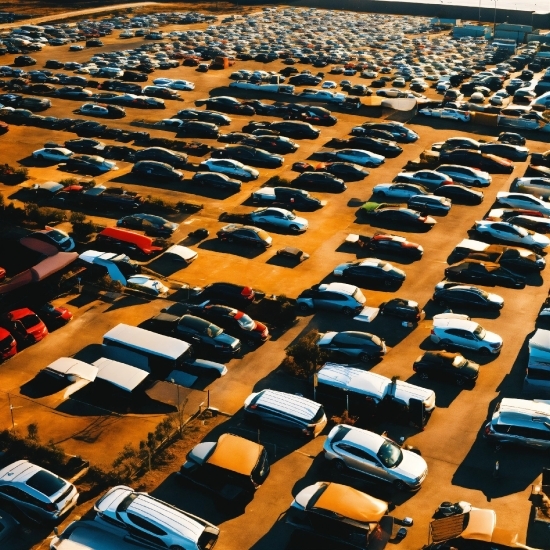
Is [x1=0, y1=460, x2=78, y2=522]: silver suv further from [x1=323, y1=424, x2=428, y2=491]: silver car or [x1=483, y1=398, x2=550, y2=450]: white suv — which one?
[x1=483, y1=398, x2=550, y2=450]: white suv

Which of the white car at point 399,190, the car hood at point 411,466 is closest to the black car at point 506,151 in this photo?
the white car at point 399,190

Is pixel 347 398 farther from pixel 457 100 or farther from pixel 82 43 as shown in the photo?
pixel 82 43

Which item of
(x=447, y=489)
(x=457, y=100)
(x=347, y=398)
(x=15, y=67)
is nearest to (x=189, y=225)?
(x=347, y=398)

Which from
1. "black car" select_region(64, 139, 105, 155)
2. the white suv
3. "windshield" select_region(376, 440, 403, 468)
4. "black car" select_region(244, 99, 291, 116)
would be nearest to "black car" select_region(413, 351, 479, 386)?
the white suv

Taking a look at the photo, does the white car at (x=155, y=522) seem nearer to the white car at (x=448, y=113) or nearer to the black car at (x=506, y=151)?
the black car at (x=506, y=151)

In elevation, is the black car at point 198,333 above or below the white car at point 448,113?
below
